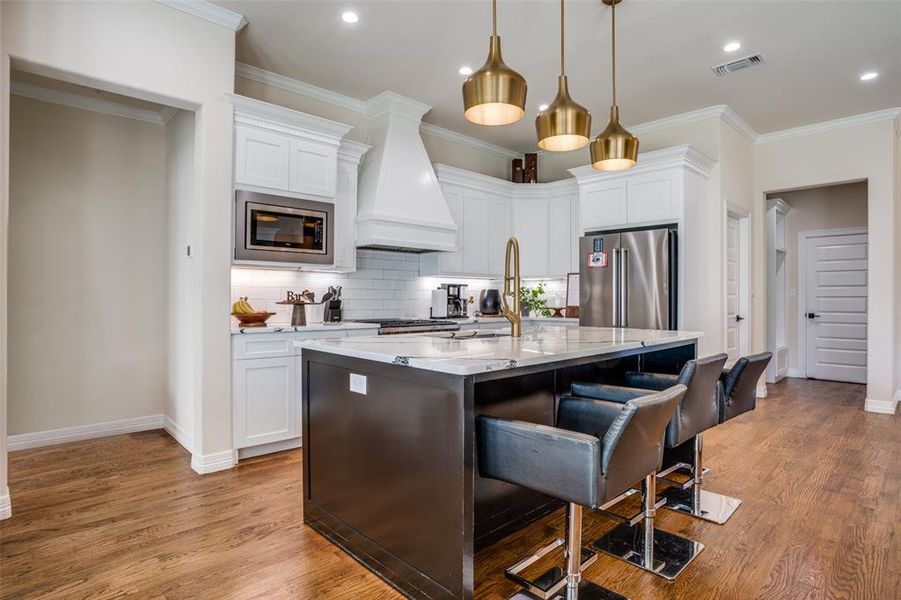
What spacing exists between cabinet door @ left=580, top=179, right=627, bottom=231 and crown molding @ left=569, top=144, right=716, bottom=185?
9 cm

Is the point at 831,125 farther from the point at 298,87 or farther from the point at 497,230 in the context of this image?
the point at 298,87

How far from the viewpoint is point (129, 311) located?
432cm

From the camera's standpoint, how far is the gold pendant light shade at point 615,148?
301 centimetres

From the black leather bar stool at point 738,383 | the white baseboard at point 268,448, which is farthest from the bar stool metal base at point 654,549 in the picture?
the white baseboard at point 268,448

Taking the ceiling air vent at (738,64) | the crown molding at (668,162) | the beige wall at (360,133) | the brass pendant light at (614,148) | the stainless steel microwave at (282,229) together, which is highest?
the ceiling air vent at (738,64)

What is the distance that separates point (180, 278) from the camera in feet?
13.1

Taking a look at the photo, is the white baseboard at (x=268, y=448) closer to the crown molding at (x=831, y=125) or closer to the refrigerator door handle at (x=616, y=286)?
the refrigerator door handle at (x=616, y=286)

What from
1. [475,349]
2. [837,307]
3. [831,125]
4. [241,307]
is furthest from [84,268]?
[837,307]

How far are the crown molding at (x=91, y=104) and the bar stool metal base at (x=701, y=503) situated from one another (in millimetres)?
4602

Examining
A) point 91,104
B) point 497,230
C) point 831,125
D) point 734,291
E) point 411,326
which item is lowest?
point 411,326

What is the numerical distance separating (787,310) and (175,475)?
310 inches

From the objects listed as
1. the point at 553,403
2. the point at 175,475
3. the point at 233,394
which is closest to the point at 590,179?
the point at 553,403

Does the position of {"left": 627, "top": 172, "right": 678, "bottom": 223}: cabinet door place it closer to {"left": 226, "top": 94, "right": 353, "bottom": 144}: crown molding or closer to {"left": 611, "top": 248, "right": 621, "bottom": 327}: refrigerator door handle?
{"left": 611, "top": 248, "right": 621, "bottom": 327}: refrigerator door handle

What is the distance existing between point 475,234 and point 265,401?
3052mm
